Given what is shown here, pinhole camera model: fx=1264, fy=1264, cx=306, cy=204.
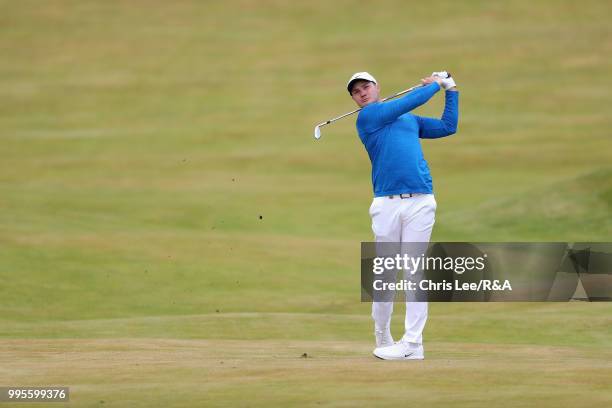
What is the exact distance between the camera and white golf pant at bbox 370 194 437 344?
31.7ft

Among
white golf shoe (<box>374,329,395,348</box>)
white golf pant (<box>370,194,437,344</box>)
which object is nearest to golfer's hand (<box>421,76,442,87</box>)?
white golf pant (<box>370,194,437,344</box>)

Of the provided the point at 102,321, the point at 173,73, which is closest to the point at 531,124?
the point at 173,73

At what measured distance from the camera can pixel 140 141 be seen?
42.5m

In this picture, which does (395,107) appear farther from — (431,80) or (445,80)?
(445,80)

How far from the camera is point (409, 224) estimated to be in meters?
9.69

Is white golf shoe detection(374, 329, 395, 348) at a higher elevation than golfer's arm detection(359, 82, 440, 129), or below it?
below

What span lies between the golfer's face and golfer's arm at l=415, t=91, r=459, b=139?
1.36 ft

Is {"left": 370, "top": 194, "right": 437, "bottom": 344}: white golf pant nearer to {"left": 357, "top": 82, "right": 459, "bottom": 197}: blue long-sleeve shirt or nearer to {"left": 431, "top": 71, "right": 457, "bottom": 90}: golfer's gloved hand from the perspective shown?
{"left": 357, "top": 82, "right": 459, "bottom": 197}: blue long-sleeve shirt

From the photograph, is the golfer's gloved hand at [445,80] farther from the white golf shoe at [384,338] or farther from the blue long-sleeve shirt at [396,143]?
the white golf shoe at [384,338]

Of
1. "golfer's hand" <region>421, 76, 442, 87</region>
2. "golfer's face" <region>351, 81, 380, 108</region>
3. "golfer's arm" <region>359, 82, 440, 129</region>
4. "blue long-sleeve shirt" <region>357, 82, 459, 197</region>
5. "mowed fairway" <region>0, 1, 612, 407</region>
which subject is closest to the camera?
"mowed fairway" <region>0, 1, 612, 407</region>

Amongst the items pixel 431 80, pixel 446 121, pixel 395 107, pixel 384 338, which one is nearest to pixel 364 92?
pixel 395 107

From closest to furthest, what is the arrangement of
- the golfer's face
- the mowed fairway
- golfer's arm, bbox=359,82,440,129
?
the mowed fairway
golfer's arm, bbox=359,82,440,129
the golfer's face

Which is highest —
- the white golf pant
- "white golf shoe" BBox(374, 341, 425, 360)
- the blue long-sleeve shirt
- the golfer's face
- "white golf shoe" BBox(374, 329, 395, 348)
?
the golfer's face

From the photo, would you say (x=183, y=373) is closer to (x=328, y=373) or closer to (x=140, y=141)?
(x=328, y=373)
